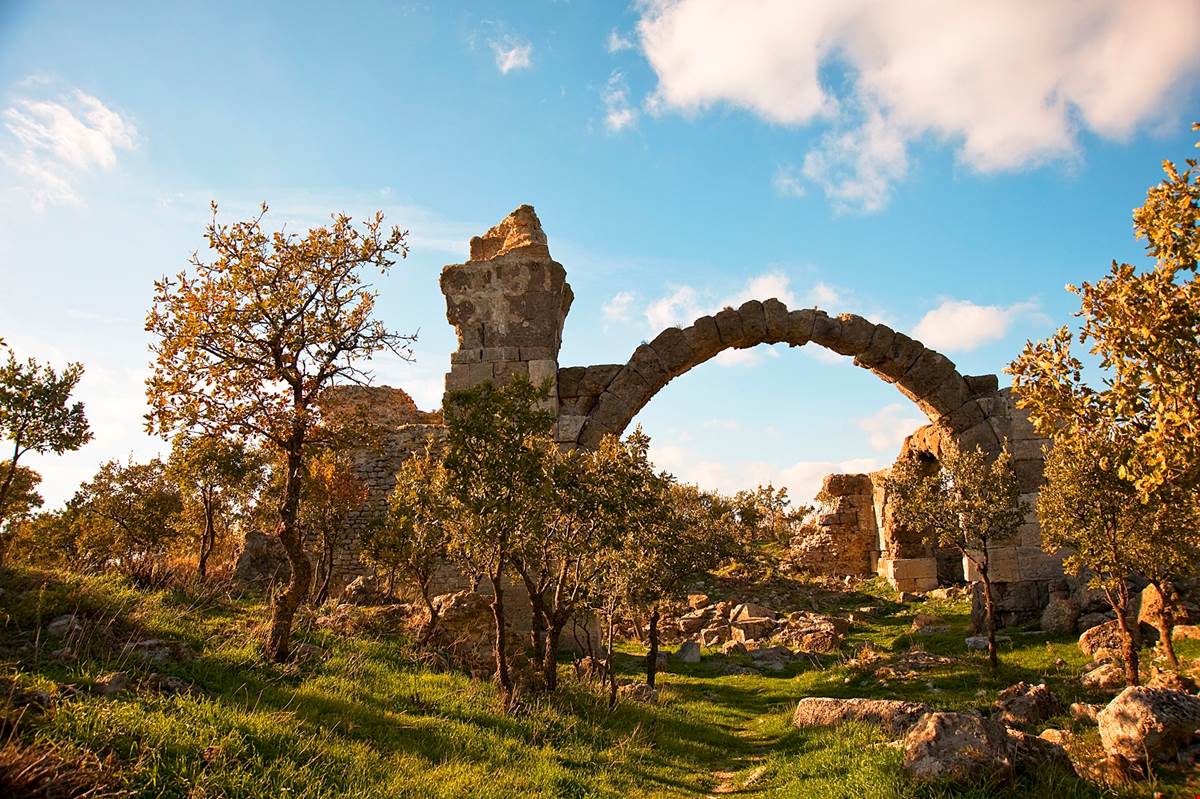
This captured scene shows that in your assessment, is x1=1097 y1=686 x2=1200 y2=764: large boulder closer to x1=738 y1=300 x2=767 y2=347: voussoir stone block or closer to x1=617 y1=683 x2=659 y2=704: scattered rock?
x1=617 y1=683 x2=659 y2=704: scattered rock

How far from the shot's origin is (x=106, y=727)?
5336mm

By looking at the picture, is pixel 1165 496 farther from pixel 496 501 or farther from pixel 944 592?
pixel 944 592

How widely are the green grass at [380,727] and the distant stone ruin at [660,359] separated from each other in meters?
4.28

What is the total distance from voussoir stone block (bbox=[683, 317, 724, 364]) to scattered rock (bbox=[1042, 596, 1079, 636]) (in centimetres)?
869

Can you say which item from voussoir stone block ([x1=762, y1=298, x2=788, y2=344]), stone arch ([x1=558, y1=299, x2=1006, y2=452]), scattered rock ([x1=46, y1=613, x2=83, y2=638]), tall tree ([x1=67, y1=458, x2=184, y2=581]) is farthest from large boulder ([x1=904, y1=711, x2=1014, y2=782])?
tall tree ([x1=67, y1=458, x2=184, y2=581])

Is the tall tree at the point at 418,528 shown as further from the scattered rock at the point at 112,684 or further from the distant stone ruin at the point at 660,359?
the scattered rock at the point at 112,684

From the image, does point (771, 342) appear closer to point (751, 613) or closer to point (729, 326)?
point (729, 326)

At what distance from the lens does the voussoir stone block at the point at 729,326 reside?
1559 cm

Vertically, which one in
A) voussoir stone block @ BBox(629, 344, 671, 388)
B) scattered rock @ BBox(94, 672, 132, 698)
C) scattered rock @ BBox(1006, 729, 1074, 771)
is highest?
voussoir stone block @ BBox(629, 344, 671, 388)

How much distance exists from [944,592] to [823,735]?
14.5 m

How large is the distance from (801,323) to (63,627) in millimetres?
13602

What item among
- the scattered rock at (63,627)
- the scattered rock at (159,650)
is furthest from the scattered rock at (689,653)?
the scattered rock at (63,627)

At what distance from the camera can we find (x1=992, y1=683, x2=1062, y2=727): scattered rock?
855 cm

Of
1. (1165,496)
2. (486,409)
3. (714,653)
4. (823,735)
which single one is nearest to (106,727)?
(486,409)
